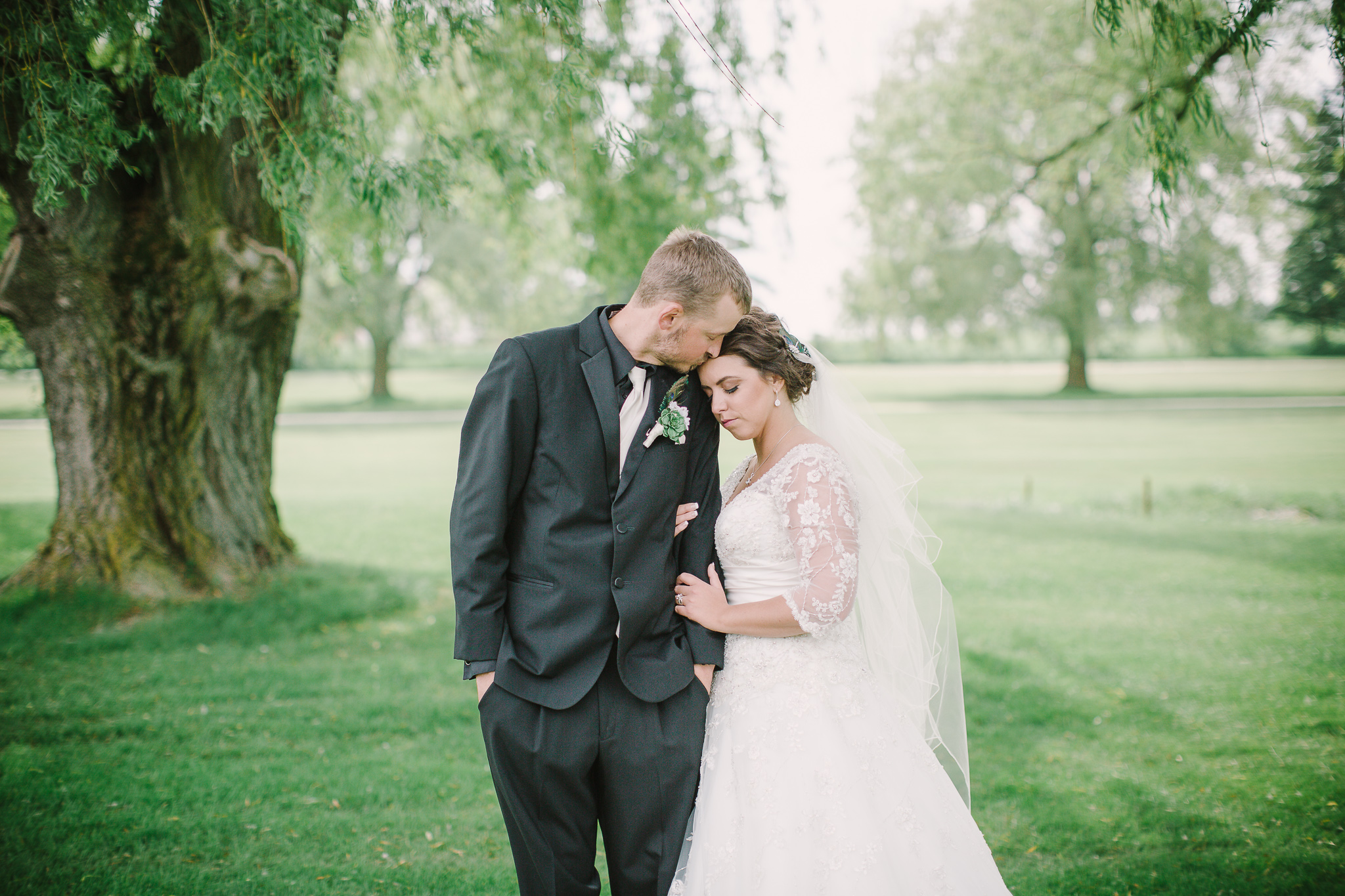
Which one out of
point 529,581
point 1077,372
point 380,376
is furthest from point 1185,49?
point 1077,372

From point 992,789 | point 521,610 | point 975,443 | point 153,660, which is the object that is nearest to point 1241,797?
point 992,789

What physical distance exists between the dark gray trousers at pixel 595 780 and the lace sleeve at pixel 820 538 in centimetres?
49

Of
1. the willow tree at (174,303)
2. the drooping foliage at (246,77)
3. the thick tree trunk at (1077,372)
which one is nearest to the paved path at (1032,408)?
the thick tree trunk at (1077,372)

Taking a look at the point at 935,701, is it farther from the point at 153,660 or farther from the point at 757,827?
the point at 153,660

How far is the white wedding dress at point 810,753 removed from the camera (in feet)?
8.37

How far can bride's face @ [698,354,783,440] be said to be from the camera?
286cm

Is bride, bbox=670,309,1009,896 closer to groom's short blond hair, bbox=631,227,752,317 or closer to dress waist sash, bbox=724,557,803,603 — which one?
dress waist sash, bbox=724,557,803,603

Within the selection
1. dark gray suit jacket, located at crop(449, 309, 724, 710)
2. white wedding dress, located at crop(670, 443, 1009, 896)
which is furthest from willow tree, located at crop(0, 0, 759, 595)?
white wedding dress, located at crop(670, 443, 1009, 896)

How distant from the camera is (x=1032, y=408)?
1473 inches

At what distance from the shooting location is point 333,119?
4543 millimetres

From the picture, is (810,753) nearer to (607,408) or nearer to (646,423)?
(646,423)

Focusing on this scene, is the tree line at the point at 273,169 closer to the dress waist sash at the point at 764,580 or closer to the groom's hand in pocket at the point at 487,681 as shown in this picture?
the dress waist sash at the point at 764,580

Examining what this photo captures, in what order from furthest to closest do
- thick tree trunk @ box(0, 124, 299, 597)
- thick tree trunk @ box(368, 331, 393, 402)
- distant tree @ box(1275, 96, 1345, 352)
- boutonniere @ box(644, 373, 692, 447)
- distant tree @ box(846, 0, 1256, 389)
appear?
thick tree trunk @ box(368, 331, 393, 402)
distant tree @ box(846, 0, 1256, 389)
thick tree trunk @ box(0, 124, 299, 597)
distant tree @ box(1275, 96, 1345, 352)
boutonniere @ box(644, 373, 692, 447)

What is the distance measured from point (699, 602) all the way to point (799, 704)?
498 millimetres
